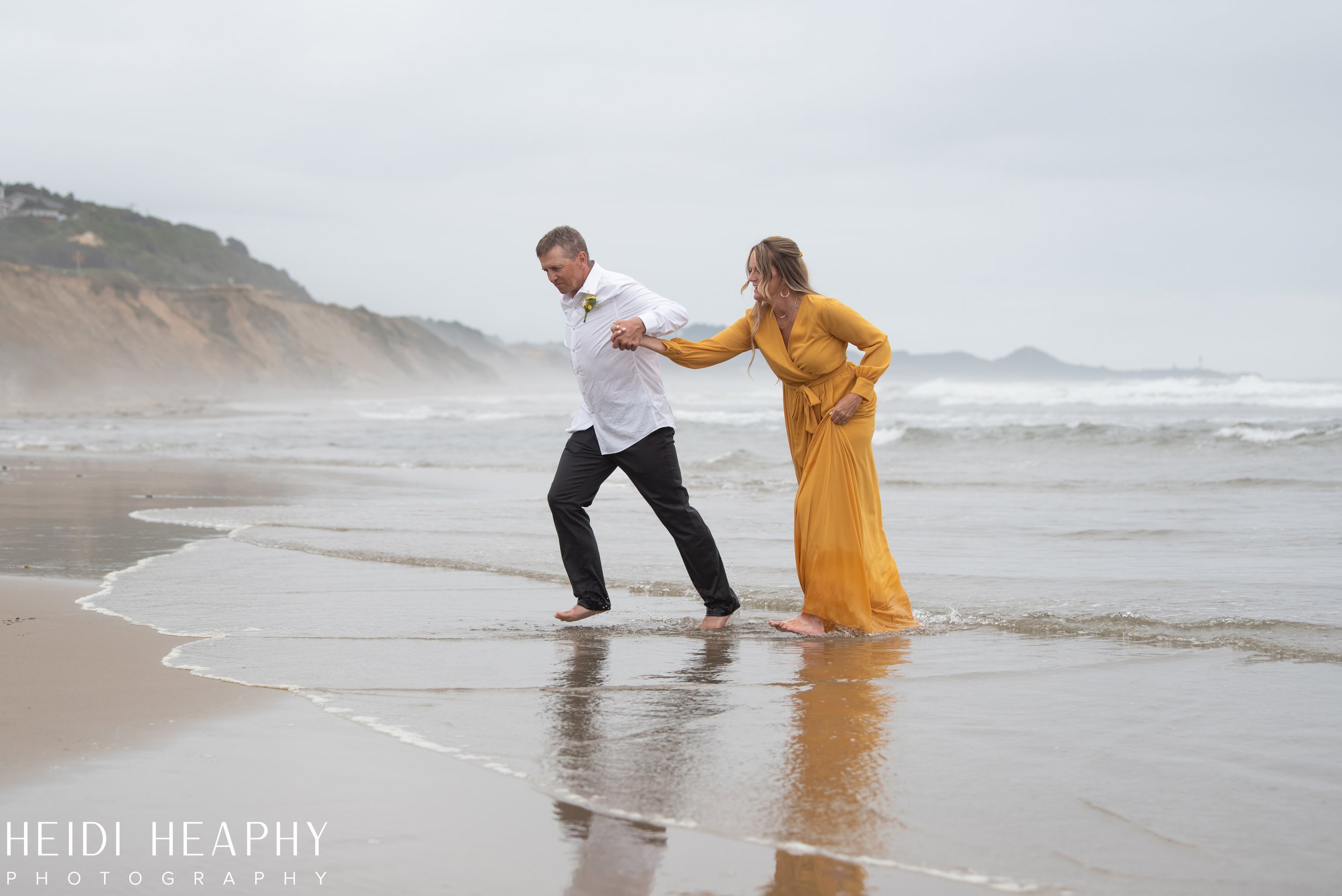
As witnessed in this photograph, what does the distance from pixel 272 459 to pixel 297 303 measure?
75658 millimetres

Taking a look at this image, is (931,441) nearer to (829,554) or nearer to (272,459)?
(272,459)

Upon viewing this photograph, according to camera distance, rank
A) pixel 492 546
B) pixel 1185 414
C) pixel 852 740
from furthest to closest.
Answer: pixel 1185 414, pixel 492 546, pixel 852 740

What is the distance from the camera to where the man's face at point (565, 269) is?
16.6 feet

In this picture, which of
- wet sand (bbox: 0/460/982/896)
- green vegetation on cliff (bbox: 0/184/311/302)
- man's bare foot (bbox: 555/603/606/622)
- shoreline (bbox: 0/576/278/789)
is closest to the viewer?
wet sand (bbox: 0/460/982/896)

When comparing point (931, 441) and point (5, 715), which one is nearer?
point (5, 715)

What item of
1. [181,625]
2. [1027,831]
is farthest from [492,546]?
[1027,831]

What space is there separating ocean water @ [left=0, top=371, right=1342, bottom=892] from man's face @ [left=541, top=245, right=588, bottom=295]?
155 cm

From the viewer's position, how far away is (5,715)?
332 centimetres

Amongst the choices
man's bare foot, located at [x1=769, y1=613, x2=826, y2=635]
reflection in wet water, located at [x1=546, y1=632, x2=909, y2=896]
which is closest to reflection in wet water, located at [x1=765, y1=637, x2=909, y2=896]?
reflection in wet water, located at [x1=546, y1=632, x2=909, y2=896]

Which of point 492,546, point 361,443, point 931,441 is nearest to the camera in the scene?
point 492,546

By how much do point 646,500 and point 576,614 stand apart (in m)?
0.62

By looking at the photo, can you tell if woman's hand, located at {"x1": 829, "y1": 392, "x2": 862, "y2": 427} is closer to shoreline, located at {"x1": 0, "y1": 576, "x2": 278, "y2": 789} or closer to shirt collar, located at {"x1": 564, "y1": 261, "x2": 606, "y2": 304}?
shirt collar, located at {"x1": 564, "y1": 261, "x2": 606, "y2": 304}

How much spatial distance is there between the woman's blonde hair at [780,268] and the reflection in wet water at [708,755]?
57.3 inches

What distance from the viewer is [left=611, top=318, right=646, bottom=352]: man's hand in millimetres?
4824
